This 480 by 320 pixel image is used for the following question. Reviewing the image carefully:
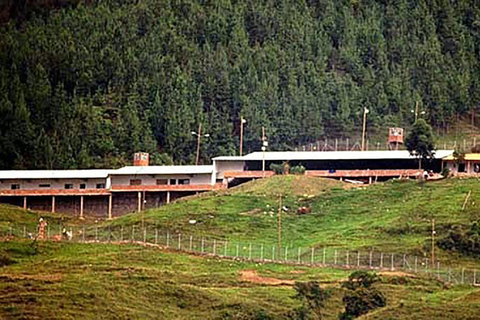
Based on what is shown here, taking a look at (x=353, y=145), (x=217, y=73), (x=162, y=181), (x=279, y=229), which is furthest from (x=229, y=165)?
(x=217, y=73)

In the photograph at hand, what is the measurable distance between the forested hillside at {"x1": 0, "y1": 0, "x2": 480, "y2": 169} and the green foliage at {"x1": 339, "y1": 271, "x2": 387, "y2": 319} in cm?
5350

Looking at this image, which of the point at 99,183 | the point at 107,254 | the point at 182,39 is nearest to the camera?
the point at 107,254

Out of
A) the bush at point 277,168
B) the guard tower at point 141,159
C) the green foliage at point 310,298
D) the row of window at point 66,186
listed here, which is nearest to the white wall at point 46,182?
the row of window at point 66,186

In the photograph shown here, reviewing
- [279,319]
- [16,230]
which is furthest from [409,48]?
[279,319]

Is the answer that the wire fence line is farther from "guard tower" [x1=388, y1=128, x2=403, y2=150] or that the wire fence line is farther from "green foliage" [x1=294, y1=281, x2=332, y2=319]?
"guard tower" [x1=388, y1=128, x2=403, y2=150]

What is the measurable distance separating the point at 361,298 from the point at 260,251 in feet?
54.4

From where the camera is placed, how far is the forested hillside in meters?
141

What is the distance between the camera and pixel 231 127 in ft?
477

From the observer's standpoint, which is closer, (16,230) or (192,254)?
(192,254)

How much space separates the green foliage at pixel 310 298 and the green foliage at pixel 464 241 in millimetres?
14548

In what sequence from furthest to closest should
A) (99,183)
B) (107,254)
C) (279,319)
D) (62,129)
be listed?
(62,129) → (99,183) → (107,254) → (279,319)

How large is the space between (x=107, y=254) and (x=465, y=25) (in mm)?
103182

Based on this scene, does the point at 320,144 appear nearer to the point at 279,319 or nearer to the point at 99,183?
the point at 99,183

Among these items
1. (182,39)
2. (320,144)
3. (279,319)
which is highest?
(182,39)
